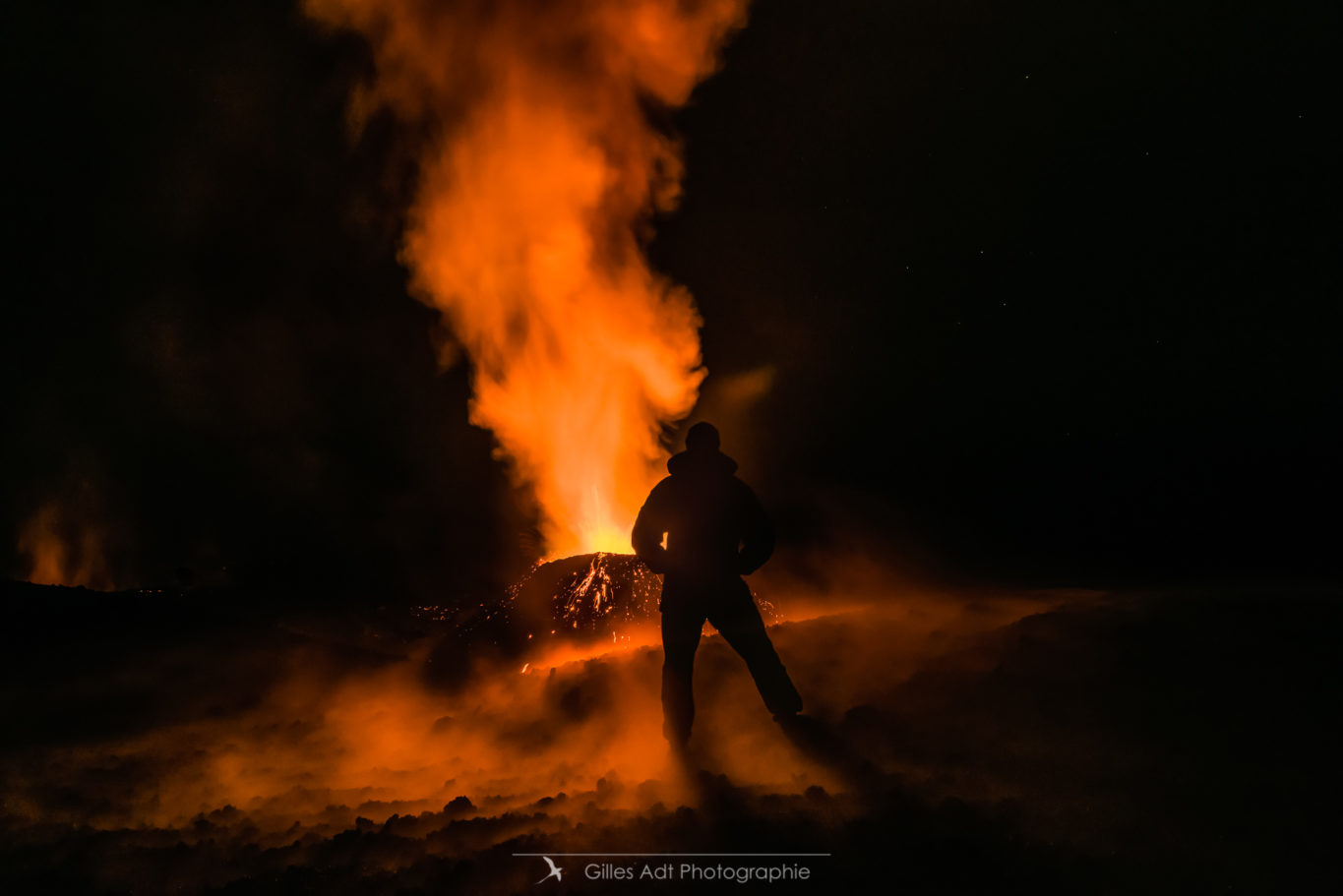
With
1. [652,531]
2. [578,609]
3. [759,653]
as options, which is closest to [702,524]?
[652,531]

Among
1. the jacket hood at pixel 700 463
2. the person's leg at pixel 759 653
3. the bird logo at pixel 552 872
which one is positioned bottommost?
the bird logo at pixel 552 872

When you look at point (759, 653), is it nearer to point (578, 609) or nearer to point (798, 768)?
point (798, 768)

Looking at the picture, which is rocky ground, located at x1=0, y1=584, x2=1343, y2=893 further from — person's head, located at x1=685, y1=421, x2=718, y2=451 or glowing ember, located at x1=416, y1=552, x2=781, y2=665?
glowing ember, located at x1=416, y1=552, x2=781, y2=665

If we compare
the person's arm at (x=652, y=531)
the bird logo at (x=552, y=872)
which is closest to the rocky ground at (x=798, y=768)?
the bird logo at (x=552, y=872)

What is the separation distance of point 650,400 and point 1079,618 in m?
9.32

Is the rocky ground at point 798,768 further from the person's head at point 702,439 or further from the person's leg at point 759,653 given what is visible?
the person's head at point 702,439

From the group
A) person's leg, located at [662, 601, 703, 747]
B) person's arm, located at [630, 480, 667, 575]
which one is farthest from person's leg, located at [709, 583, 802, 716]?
person's arm, located at [630, 480, 667, 575]

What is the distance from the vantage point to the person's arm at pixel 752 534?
5367 mm

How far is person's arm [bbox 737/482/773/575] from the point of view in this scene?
17.6ft

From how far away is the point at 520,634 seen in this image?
11562 millimetres

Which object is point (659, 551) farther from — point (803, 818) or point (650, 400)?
point (650, 400)

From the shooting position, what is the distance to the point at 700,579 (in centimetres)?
520

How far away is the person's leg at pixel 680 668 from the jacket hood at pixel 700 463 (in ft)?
3.05

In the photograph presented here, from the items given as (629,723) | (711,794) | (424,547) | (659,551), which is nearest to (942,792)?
(711,794)
